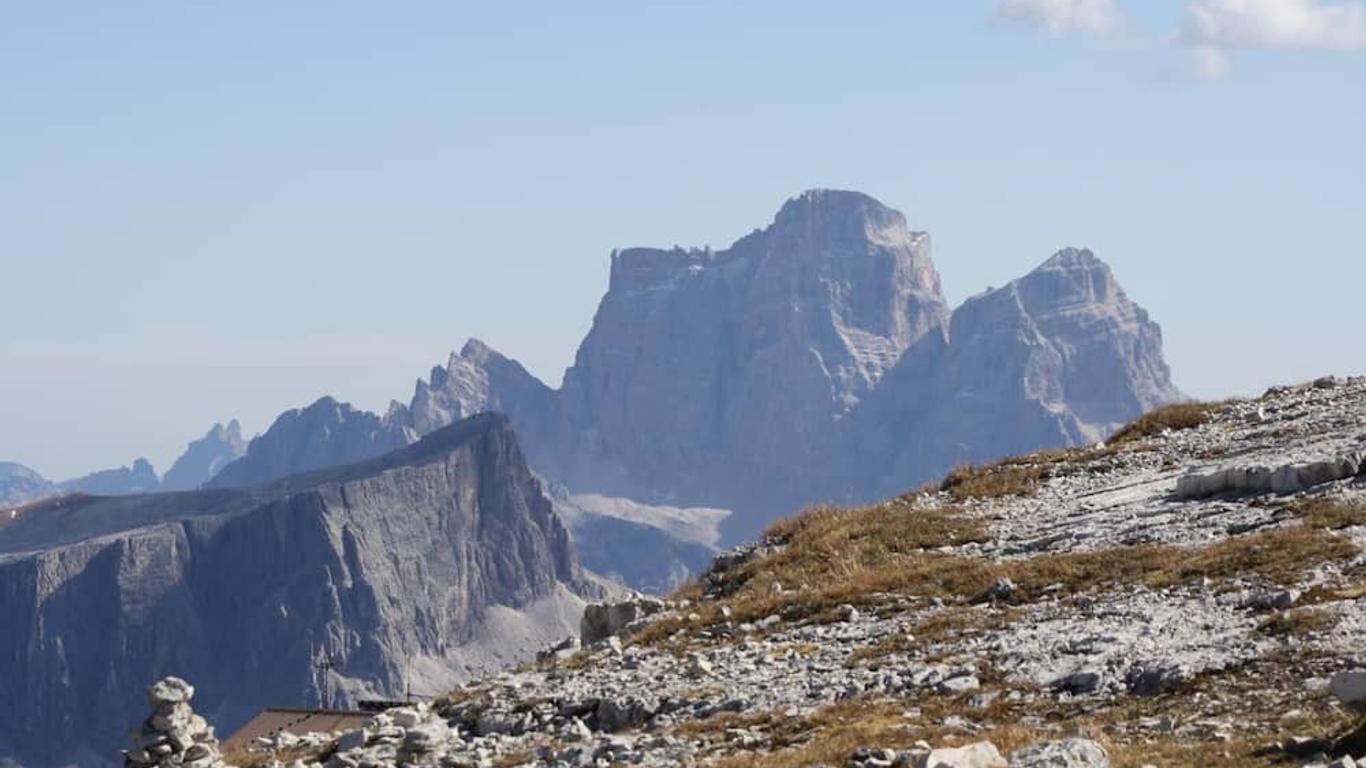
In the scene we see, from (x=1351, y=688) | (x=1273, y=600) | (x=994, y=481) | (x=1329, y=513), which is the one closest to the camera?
(x=1351, y=688)

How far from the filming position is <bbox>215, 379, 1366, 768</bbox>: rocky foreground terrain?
2273 centimetres

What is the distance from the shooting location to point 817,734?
24.3 meters

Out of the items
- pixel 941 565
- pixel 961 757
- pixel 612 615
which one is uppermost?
pixel 941 565

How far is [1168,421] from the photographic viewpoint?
4944cm

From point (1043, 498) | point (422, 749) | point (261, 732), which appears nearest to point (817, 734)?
point (422, 749)

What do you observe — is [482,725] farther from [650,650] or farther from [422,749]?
[650,650]

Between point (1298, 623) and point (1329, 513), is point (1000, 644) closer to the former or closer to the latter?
point (1298, 623)

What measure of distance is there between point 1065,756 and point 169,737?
1664 centimetres

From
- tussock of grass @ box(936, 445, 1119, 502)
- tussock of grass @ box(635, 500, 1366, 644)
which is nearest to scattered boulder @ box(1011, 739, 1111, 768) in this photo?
tussock of grass @ box(635, 500, 1366, 644)

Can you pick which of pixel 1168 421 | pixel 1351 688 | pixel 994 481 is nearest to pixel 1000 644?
pixel 1351 688

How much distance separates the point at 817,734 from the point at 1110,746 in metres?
4.33

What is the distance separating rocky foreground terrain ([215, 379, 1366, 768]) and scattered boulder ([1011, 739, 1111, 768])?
1.4 inches

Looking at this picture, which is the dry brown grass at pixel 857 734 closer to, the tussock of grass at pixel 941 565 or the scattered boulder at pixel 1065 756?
the scattered boulder at pixel 1065 756

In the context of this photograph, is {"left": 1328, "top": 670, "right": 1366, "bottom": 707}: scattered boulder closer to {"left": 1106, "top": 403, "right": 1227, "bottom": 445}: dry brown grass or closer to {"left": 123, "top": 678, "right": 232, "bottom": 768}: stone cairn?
{"left": 123, "top": 678, "right": 232, "bottom": 768}: stone cairn
